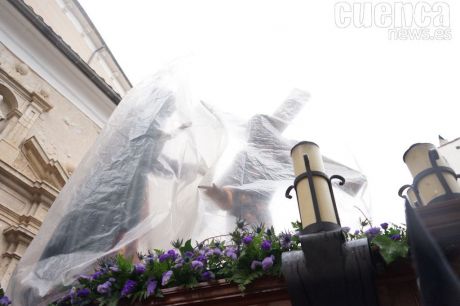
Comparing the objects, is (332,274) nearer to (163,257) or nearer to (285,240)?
(285,240)

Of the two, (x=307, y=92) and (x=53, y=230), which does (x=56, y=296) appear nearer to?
(x=53, y=230)

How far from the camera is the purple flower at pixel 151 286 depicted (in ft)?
6.47

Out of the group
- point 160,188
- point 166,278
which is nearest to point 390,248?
point 166,278

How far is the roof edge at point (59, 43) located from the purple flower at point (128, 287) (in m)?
6.89

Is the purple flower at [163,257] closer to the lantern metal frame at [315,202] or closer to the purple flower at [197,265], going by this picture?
the purple flower at [197,265]

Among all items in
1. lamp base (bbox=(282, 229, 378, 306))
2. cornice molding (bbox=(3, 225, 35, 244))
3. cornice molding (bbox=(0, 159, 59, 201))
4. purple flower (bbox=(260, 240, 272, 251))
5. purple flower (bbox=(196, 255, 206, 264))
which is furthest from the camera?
cornice molding (bbox=(0, 159, 59, 201))

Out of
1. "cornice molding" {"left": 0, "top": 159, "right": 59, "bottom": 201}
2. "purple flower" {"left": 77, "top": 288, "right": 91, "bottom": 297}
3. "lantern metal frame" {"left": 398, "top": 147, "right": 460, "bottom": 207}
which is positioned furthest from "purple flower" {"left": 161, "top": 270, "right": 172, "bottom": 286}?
"cornice molding" {"left": 0, "top": 159, "right": 59, "bottom": 201}

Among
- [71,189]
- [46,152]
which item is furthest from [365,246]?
[46,152]

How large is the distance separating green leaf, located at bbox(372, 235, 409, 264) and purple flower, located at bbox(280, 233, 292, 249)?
454 millimetres

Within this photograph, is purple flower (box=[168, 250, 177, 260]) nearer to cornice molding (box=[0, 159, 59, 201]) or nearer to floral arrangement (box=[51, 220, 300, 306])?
floral arrangement (box=[51, 220, 300, 306])

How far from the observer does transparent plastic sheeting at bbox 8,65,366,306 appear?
2.37m

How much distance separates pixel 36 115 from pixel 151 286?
5826 mm

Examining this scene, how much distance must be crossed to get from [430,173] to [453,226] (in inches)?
13.0

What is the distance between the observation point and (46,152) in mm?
6629
